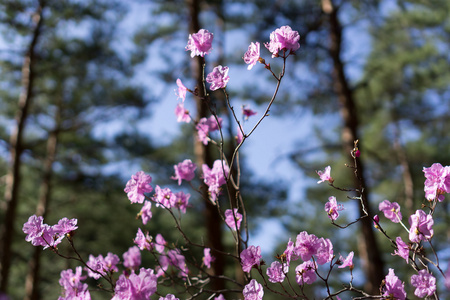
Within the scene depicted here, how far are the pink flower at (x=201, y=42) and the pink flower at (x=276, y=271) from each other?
2.88 ft

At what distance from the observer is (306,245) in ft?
5.39

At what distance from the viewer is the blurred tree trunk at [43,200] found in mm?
7578

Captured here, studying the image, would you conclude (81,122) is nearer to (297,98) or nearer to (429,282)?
(297,98)

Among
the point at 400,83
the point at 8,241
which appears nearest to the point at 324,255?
the point at 8,241

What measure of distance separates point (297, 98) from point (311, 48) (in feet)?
6.20

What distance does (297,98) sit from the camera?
878 centimetres

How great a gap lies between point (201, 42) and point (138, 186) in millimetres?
655

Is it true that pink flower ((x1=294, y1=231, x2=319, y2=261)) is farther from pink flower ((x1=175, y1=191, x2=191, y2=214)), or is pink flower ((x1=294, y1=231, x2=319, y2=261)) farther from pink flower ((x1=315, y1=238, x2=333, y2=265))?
pink flower ((x1=175, y1=191, x2=191, y2=214))

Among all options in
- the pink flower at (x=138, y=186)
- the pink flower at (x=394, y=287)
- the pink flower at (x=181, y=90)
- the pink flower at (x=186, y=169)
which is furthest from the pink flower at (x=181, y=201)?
the pink flower at (x=394, y=287)

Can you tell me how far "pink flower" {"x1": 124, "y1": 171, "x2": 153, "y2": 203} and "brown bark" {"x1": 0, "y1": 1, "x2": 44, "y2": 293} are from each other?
4892 mm

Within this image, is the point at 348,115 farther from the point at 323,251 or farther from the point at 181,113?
the point at 323,251

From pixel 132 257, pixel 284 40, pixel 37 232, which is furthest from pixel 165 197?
pixel 284 40

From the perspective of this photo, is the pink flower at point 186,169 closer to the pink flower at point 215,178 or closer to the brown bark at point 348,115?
the pink flower at point 215,178

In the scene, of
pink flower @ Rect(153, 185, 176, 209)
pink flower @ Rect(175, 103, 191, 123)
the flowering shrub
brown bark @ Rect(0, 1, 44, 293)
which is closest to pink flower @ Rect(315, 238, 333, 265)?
the flowering shrub
